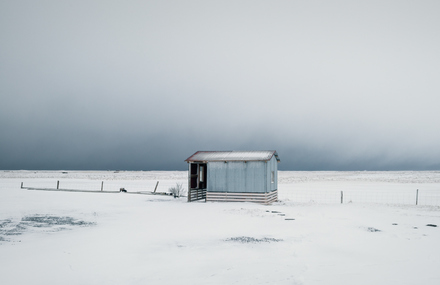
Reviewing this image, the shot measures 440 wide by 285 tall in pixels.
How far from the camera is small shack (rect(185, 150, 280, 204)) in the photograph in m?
23.4

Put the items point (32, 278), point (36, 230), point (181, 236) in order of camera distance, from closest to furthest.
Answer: point (32, 278), point (181, 236), point (36, 230)

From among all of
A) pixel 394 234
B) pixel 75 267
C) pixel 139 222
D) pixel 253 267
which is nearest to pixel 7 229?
pixel 139 222

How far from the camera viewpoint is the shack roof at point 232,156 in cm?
2381

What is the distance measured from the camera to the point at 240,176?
23859mm

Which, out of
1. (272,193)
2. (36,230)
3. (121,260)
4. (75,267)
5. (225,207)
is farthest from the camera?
Result: (272,193)

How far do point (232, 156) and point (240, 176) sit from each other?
1799 millimetres

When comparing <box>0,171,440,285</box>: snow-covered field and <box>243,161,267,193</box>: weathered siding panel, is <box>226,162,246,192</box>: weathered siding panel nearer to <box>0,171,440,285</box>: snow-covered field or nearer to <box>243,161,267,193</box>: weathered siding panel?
<box>243,161,267,193</box>: weathered siding panel

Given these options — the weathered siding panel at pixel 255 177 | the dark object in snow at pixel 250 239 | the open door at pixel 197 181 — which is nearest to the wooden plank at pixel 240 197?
the weathered siding panel at pixel 255 177

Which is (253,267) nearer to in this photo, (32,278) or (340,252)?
(340,252)

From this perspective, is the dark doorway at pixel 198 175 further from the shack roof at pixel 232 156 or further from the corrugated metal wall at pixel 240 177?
the corrugated metal wall at pixel 240 177

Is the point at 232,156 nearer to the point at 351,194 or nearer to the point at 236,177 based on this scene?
the point at 236,177

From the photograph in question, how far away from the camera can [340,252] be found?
401 inches

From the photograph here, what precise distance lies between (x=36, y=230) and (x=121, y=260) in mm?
6711

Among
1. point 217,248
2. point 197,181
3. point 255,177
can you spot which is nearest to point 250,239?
point 217,248
